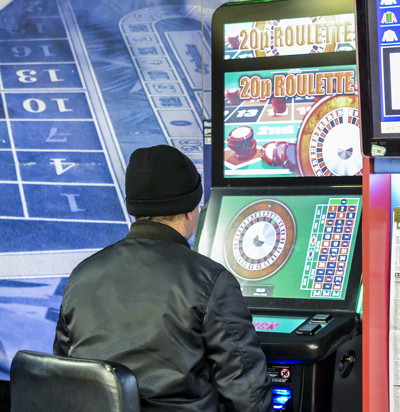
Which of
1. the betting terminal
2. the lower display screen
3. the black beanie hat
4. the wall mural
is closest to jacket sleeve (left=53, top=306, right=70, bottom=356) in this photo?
the black beanie hat

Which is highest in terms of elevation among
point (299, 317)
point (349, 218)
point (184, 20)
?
point (184, 20)

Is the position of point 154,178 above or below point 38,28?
below

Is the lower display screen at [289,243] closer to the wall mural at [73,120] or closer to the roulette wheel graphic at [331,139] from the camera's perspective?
the roulette wheel graphic at [331,139]

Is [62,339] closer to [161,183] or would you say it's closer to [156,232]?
[156,232]

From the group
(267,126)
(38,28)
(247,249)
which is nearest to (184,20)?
(38,28)

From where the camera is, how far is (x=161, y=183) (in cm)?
196

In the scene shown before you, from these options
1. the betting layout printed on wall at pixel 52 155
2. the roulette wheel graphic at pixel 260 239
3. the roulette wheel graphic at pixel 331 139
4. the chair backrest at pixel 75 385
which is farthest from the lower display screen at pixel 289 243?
the betting layout printed on wall at pixel 52 155

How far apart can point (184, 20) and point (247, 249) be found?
1.90m

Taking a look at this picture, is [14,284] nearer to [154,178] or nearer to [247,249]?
[247,249]

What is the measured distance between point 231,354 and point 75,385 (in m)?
0.38

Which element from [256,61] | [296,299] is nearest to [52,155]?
[256,61]

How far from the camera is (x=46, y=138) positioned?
4.20 meters

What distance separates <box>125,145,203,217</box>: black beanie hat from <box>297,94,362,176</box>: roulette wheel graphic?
2.28 ft

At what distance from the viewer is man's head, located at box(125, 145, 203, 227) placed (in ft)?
6.44
